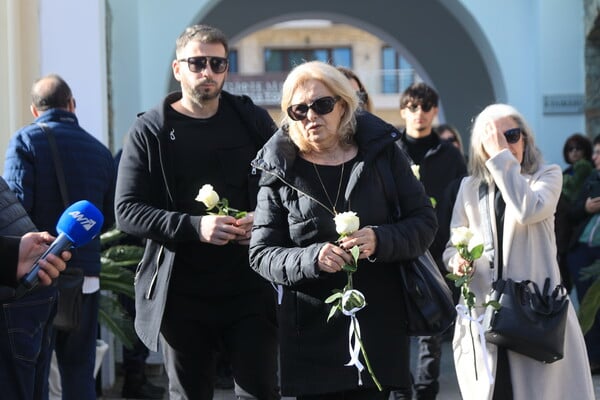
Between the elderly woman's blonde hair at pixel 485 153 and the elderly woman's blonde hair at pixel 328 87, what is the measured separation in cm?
115

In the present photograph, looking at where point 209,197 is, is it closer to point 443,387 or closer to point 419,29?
point 443,387

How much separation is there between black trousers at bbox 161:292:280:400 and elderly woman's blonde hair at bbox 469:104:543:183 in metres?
1.28

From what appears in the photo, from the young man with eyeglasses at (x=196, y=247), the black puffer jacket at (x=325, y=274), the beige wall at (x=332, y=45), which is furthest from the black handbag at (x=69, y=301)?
the beige wall at (x=332, y=45)

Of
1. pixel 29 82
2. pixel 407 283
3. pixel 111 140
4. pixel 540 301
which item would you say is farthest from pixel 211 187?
pixel 111 140

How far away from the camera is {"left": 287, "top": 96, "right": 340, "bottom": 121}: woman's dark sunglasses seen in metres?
4.52

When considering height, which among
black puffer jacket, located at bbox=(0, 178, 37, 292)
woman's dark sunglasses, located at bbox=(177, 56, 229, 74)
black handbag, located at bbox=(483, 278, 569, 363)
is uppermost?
woman's dark sunglasses, located at bbox=(177, 56, 229, 74)

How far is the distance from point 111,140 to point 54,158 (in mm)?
5359

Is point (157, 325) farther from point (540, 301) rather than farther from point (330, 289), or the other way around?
point (540, 301)

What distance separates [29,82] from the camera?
28.7 ft

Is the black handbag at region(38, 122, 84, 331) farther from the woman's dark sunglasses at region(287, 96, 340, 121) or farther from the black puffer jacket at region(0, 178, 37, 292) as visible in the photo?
the woman's dark sunglasses at region(287, 96, 340, 121)

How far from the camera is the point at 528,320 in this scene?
525 cm

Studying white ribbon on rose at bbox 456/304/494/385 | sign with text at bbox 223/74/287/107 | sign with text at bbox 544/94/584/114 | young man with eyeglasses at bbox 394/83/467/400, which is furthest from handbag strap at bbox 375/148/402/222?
sign with text at bbox 223/74/287/107

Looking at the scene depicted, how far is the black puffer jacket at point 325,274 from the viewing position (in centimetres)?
440

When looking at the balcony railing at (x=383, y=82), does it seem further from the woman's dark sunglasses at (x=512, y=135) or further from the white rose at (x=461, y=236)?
the white rose at (x=461, y=236)
